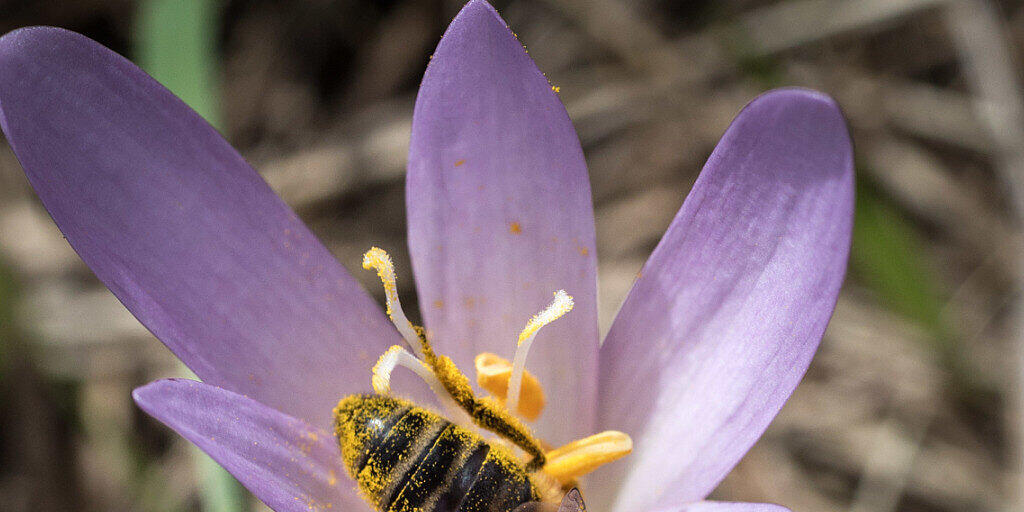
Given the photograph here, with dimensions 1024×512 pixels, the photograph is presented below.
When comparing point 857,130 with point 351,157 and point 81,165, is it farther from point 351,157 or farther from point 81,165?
point 81,165

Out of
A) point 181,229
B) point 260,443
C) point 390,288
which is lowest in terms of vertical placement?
point 260,443

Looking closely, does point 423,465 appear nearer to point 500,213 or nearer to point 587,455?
point 587,455

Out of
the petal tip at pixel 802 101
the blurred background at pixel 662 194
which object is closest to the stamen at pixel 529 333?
the petal tip at pixel 802 101

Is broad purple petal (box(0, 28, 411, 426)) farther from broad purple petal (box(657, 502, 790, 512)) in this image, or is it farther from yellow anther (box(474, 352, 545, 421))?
broad purple petal (box(657, 502, 790, 512))

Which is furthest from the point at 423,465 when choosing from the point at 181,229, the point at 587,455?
the point at 181,229

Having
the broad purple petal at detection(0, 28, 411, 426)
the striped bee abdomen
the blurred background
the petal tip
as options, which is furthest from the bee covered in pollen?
the blurred background

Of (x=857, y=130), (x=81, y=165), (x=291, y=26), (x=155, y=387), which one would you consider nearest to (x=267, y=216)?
(x=81, y=165)
